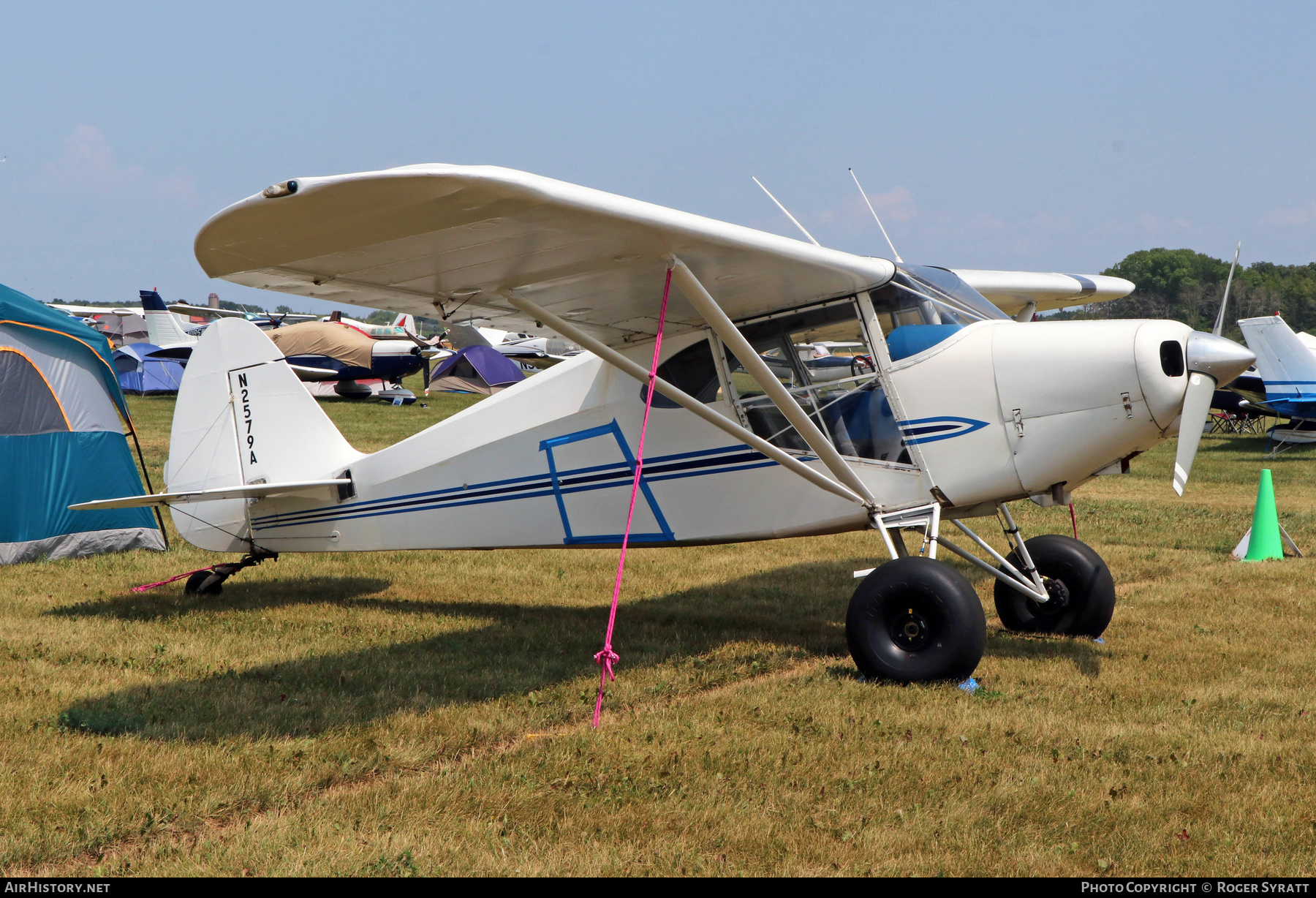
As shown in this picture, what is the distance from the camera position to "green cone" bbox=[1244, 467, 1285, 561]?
10.4 metres

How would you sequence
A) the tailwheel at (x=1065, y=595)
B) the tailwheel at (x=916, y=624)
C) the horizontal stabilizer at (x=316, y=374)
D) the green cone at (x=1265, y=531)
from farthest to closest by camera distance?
the horizontal stabilizer at (x=316, y=374)
the green cone at (x=1265, y=531)
the tailwheel at (x=1065, y=595)
the tailwheel at (x=916, y=624)

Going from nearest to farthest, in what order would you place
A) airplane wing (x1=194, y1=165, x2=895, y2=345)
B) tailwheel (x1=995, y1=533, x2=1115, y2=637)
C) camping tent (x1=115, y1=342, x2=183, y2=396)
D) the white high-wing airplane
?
airplane wing (x1=194, y1=165, x2=895, y2=345)
the white high-wing airplane
tailwheel (x1=995, y1=533, x2=1115, y2=637)
camping tent (x1=115, y1=342, x2=183, y2=396)

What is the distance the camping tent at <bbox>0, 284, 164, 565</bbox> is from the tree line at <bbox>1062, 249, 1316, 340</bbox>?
51.3 m

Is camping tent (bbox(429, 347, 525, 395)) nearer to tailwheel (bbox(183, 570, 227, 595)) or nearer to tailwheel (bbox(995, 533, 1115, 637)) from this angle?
tailwheel (bbox(183, 570, 227, 595))

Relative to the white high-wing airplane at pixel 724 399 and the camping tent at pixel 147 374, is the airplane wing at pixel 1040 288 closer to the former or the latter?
the white high-wing airplane at pixel 724 399

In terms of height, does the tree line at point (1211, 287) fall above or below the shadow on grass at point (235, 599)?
above

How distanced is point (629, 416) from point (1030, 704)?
3.22 meters

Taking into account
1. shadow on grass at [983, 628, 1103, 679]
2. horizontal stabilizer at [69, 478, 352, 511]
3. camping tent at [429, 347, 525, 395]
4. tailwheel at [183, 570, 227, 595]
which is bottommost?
shadow on grass at [983, 628, 1103, 679]

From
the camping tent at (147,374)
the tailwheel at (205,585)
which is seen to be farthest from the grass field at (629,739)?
the camping tent at (147,374)

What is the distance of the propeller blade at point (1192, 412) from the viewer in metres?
5.52

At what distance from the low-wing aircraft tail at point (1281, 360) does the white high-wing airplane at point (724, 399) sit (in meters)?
20.5

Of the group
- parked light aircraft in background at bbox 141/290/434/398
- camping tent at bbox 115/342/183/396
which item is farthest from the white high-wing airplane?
camping tent at bbox 115/342/183/396

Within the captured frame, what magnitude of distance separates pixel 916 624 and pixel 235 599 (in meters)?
5.90

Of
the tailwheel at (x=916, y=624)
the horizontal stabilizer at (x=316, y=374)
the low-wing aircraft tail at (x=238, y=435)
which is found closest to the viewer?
the tailwheel at (x=916, y=624)
